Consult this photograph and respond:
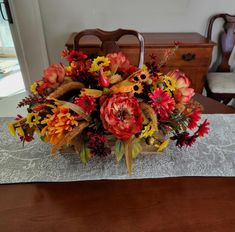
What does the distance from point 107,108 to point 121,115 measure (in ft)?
0.13

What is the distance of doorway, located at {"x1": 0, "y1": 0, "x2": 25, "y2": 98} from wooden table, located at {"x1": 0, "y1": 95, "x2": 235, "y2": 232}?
8.26 feet

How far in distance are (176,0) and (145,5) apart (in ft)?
0.96

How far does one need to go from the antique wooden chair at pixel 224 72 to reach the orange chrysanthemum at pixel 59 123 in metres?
1.69

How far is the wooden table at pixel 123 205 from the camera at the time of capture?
527mm

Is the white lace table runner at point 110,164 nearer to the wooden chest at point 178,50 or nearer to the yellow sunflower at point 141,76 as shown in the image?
the yellow sunflower at point 141,76

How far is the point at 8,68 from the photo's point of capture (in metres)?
3.41

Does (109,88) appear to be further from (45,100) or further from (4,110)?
(4,110)

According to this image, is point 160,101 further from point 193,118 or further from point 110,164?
point 110,164

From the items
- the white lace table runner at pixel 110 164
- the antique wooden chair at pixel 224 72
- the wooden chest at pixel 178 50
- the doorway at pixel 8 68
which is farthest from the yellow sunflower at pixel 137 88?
the doorway at pixel 8 68

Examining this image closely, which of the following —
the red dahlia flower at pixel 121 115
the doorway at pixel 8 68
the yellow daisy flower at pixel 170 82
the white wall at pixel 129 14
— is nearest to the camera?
the red dahlia flower at pixel 121 115

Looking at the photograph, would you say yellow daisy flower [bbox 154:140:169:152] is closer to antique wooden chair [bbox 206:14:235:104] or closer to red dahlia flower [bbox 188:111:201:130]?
red dahlia flower [bbox 188:111:201:130]

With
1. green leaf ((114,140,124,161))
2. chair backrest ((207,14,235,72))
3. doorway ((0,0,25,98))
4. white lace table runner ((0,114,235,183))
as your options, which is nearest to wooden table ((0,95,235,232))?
white lace table runner ((0,114,235,183))

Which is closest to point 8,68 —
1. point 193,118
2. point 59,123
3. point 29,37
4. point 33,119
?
point 29,37

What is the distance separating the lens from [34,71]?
2.27m
